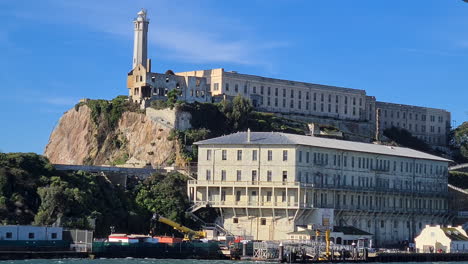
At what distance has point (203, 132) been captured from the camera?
4269 inches

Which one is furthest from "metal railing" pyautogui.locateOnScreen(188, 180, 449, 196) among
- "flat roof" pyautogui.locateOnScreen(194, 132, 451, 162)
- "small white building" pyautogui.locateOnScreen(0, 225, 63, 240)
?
"small white building" pyautogui.locateOnScreen(0, 225, 63, 240)

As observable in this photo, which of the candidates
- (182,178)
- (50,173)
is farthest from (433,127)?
(50,173)

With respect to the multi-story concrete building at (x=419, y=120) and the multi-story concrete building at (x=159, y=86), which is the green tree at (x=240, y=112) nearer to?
the multi-story concrete building at (x=159, y=86)

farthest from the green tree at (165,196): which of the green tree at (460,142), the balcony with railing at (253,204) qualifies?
the green tree at (460,142)

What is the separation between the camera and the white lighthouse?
12331cm

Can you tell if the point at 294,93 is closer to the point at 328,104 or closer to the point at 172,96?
the point at 328,104

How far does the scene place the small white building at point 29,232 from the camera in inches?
2980

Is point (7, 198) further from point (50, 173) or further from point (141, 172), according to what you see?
point (141, 172)

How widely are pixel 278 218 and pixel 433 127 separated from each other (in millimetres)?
64522

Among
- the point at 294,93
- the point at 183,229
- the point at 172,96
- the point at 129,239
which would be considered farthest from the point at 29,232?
the point at 294,93

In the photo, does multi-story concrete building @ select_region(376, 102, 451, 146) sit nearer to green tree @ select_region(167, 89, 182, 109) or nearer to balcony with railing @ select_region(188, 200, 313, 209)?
green tree @ select_region(167, 89, 182, 109)

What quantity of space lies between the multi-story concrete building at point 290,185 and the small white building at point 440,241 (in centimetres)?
589

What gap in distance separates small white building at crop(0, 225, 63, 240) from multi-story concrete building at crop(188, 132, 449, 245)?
17935mm

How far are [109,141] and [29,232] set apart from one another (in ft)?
125
